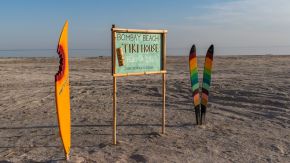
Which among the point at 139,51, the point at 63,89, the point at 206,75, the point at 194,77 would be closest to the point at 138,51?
the point at 139,51

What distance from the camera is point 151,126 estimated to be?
8008 mm

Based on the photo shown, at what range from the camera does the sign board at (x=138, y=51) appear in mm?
6305

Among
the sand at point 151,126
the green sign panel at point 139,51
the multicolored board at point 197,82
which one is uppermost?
the green sign panel at point 139,51

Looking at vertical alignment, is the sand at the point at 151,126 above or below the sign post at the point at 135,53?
A: below

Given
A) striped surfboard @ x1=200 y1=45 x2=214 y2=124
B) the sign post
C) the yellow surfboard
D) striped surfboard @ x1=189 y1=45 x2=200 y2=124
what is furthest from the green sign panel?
striped surfboard @ x1=200 y1=45 x2=214 y2=124

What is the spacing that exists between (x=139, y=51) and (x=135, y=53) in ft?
0.37

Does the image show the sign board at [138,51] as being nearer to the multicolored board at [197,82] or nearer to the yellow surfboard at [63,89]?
the multicolored board at [197,82]

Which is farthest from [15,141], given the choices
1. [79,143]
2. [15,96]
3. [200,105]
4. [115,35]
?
[15,96]

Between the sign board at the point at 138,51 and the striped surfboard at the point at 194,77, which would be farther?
the striped surfboard at the point at 194,77

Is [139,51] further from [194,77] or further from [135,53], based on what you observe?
[194,77]

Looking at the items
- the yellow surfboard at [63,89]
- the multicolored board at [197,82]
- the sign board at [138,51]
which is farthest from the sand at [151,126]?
the sign board at [138,51]

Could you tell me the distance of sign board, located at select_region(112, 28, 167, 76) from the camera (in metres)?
6.30

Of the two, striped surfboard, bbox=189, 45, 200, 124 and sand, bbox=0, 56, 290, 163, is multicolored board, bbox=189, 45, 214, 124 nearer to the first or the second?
striped surfboard, bbox=189, 45, 200, 124

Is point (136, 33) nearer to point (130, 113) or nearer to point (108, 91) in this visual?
point (130, 113)
